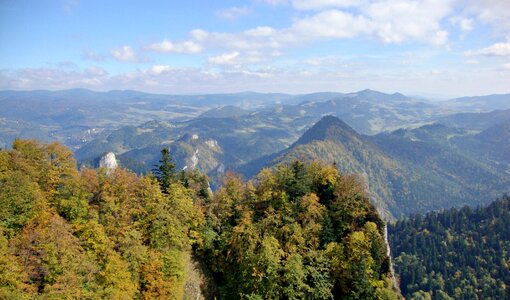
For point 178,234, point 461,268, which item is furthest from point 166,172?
point 461,268

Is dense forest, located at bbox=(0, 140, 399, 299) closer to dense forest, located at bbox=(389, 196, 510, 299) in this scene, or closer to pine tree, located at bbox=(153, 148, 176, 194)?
pine tree, located at bbox=(153, 148, 176, 194)

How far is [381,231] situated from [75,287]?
4169cm

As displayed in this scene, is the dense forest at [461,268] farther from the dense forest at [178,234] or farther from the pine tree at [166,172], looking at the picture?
the pine tree at [166,172]

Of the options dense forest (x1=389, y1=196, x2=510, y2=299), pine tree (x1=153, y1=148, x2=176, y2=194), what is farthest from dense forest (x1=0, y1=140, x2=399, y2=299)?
dense forest (x1=389, y1=196, x2=510, y2=299)

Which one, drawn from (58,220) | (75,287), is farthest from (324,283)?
(58,220)

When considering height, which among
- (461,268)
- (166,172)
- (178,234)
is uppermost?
(166,172)

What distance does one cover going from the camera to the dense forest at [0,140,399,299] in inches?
1339

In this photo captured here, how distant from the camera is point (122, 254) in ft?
129

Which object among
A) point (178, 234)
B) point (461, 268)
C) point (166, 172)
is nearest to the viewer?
point (178, 234)

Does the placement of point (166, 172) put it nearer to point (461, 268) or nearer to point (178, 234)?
point (178, 234)

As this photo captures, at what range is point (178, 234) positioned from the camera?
44656 mm

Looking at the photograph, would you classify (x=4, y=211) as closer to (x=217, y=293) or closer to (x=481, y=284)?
(x=217, y=293)

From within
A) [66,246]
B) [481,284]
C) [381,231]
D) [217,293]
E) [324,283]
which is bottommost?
[481,284]

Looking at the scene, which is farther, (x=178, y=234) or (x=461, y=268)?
(x=461, y=268)
